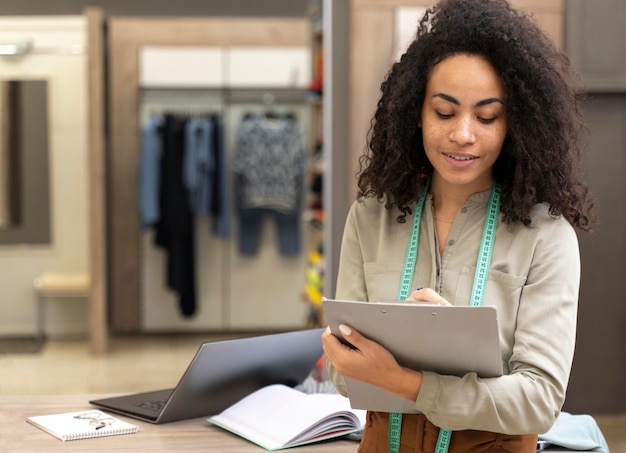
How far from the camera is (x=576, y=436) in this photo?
1861 mm

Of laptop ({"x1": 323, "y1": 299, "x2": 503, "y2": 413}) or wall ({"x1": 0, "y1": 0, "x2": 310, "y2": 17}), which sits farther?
wall ({"x1": 0, "y1": 0, "x2": 310, "y2": 17})

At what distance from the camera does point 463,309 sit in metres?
1.30

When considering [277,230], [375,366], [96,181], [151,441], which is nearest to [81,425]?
[151,441]

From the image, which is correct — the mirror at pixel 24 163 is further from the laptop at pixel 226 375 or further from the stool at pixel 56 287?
the laptop at pixel 226 375

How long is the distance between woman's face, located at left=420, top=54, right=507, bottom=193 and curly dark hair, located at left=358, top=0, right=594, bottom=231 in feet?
0.06

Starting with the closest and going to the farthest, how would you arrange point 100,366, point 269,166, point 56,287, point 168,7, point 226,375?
point 226,375, point 100,366, point 56,287, point 269,166, point 168,7

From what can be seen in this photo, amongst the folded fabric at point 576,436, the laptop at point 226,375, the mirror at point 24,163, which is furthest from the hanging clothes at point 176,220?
the folded fabric at point 576,436

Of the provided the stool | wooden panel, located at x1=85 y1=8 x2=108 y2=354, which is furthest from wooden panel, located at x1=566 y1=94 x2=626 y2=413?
the stool

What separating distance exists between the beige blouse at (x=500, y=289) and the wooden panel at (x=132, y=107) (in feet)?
16.5

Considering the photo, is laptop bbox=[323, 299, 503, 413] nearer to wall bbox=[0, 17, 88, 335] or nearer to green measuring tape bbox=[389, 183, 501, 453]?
green measuring tape bbox=[389, 183, 501, 453]

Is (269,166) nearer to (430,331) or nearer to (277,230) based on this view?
(277,230)

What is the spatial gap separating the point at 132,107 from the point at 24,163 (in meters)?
0.85

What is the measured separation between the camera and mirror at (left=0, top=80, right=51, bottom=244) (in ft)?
20.4

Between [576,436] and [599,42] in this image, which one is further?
[599,42]
